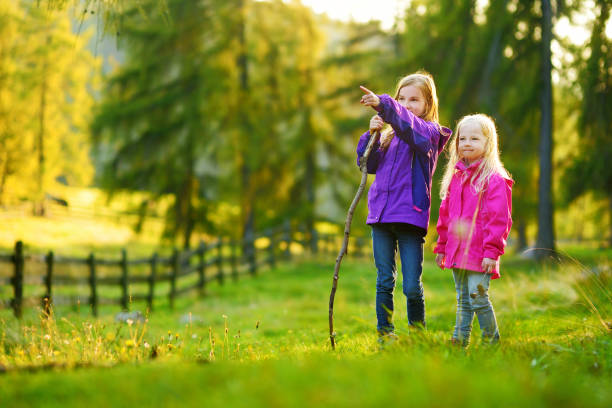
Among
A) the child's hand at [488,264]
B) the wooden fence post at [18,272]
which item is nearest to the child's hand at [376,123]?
the child's hand at [488,264]

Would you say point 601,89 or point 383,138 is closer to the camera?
point 383,138

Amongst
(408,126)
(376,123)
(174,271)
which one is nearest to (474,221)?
(408,126)

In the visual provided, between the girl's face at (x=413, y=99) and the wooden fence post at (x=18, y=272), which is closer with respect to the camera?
the girl's face at (x=413, y=99)

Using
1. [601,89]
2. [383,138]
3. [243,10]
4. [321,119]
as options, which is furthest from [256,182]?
[383,138]

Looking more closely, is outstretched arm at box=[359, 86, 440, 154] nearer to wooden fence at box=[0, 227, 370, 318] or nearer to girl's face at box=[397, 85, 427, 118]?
girl's face at box=[397, 85, 427, 118]

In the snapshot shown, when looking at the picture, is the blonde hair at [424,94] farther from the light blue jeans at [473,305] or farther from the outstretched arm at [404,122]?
the light blue jeans at [473,305]

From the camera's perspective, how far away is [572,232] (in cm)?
5103

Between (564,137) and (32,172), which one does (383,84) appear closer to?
(564,137)

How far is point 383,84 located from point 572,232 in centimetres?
4369

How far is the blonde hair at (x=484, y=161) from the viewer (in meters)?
3.44

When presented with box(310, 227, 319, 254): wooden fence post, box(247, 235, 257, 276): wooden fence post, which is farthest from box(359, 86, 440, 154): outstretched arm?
box(310, 227, 319, 254): wooden fence post

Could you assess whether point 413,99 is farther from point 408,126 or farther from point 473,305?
point 473,305

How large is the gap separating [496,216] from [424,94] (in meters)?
1.01

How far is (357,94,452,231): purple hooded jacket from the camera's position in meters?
3.37
